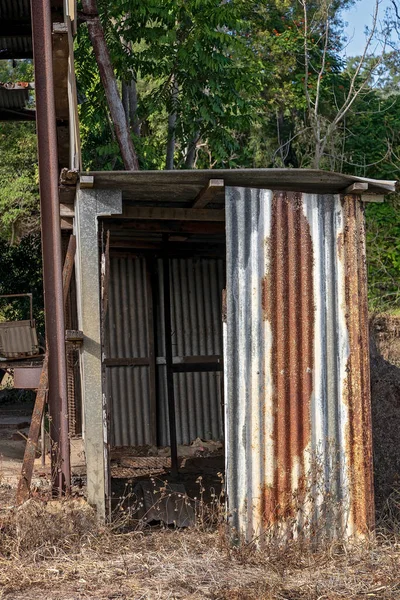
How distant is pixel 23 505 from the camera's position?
6.50 m

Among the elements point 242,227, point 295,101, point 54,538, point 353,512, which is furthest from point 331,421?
point 295,101

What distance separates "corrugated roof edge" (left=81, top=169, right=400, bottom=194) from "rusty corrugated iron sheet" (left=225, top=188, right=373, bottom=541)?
0.41 ft

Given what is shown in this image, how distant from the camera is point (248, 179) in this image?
21.9 ft

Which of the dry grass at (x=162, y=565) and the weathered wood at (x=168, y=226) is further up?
the weathered wood at (x=168, y=226)

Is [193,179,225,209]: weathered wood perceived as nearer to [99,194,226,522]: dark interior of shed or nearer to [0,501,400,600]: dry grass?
[0,501,400,600]: dry grass

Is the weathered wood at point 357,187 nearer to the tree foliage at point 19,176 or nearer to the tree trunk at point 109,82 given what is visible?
the tree trunk at point 109,82

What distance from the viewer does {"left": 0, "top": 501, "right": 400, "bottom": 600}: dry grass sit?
17.2 ft

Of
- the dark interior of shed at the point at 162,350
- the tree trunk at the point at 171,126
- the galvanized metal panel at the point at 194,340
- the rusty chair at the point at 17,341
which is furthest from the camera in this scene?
the tree trunk at the point at 171,126

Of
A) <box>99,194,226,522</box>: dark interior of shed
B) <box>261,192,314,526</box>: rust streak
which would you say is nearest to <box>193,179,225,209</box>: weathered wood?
<box>261,192,314,526</box>: rust streak

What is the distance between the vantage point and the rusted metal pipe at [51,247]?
7.19 m

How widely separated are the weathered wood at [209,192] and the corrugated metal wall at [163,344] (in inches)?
188

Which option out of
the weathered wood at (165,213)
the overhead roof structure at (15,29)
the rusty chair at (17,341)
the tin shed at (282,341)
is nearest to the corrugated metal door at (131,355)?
the rusty chair at (17,341)

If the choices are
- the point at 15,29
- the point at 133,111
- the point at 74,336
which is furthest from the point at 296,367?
→ the point at 133,111

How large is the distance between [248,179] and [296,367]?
165 centimetres
